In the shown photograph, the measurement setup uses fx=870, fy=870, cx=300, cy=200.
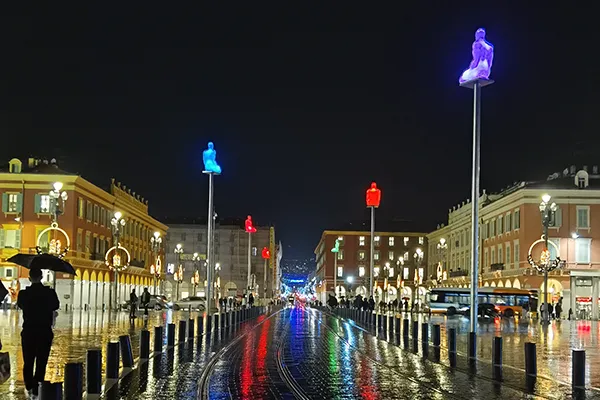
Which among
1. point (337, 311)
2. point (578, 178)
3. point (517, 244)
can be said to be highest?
point (578, 178)

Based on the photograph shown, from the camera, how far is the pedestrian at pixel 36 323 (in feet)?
41.6

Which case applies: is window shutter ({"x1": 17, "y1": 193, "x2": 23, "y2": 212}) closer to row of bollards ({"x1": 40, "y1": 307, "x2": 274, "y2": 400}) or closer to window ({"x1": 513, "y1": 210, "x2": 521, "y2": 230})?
window ({"x1": 513, "y1": 210, "x2": 521, "y2": 230})

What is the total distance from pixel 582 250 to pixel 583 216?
2965mm

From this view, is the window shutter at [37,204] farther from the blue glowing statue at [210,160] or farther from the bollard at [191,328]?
the bollard at [191,328]

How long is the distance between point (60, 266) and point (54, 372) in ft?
8.00

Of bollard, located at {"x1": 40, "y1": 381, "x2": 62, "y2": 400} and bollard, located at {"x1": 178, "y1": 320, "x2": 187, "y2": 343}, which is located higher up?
bollard, located at {"x1": 40, "y1": 381, "x2": 62, "y2": 400}

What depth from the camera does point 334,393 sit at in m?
14.3

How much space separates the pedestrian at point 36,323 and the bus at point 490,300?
57525 mm

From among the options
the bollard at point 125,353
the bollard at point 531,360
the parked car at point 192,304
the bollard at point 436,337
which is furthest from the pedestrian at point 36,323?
the parked car at point 192,304

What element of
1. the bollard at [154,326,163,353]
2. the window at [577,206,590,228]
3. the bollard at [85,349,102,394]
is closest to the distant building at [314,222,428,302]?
the window at [577,206,590,228]

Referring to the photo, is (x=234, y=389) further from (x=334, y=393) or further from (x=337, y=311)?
(x=337, y=311)

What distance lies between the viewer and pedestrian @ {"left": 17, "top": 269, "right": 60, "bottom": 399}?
12672mm

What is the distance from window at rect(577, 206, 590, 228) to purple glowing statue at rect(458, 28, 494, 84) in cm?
5100

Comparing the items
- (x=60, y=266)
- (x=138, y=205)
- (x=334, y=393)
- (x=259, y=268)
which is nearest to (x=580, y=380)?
(x=334, y=393)
